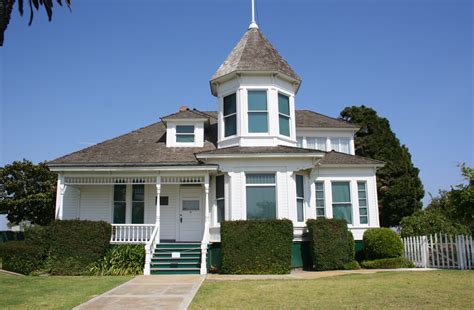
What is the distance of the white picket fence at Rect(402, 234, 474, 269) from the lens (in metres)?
14.8

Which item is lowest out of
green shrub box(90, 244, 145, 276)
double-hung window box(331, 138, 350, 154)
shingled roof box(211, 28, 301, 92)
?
green shrub box(90, 244, 145, 276)

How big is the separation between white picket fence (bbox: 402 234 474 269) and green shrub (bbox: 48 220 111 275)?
12680 mm

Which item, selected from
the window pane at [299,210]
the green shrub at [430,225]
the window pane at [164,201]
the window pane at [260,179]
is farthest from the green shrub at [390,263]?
the window pane at [164,201]

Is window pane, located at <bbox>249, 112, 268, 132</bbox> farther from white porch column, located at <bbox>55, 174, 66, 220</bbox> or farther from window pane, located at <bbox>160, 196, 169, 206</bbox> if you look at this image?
white porch column, located at <bbox>55, 174, 66, 220</bbox>

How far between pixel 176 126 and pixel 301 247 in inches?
336

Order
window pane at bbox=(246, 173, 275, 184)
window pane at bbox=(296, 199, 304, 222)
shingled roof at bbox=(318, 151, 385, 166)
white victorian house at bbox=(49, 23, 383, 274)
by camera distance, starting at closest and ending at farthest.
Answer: white victorian house at bbox=(49, 23, 383, 274), window pane at bbox=(246, 173, 275, 184), window pane at bbox=(296, 199, 304, 222), shingled roof at bbox=(318, 151, 385, 166)

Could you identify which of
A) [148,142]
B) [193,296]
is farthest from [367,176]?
[193,296]

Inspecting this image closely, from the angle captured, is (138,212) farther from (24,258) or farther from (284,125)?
(284,125)

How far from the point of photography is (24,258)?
48.4ft

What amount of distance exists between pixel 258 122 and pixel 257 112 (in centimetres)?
45


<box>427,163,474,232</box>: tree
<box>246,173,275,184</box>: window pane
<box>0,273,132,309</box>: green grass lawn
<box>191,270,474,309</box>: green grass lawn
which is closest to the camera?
<box>191,270,474,309</box>: green grass lawn

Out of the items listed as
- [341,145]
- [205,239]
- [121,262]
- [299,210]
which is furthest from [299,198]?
[121,262]

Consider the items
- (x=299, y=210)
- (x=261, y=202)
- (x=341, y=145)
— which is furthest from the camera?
(x=341, y=145)

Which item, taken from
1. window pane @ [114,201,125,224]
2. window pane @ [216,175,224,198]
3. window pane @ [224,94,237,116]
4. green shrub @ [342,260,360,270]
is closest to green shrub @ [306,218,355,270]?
green shrub @ [342,260,360,270]
